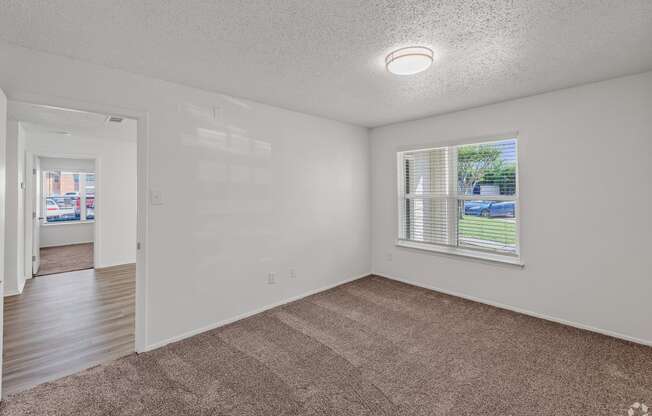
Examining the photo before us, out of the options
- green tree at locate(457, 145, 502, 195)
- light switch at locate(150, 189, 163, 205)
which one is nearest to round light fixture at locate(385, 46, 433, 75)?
green tree at locate(457, 145, 502, 195)

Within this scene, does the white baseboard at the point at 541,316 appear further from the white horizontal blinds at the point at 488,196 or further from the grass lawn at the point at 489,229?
the grass lawn at the point at 489,229

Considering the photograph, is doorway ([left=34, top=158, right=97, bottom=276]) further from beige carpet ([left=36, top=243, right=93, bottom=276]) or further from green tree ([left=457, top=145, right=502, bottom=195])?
green tree ([left=457, top=145, right=502, bottom=195])

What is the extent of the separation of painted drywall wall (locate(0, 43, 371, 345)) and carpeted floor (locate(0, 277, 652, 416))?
0.44 metres

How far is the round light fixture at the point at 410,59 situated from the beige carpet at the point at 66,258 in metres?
6.46

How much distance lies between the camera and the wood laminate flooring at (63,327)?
2445mm

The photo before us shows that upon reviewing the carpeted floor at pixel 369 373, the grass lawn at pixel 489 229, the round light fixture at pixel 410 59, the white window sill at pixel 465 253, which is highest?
the round light fixture at pixel 410 59

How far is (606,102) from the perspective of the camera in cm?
286

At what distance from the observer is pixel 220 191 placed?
315 centimetres

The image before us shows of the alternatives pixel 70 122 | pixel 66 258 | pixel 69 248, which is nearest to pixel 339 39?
pixel 70 122

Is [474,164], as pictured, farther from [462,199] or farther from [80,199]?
[80,199]

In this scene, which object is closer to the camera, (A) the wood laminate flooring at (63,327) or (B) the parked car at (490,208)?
(A) the wood laminate flooring at (63,327)

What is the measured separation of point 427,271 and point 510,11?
333cm

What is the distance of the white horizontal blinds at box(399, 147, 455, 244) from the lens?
4.22 m

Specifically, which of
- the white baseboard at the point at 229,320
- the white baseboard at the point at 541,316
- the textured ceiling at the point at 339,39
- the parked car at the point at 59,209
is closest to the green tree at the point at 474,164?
the textured ceiling at the point at 339,39
